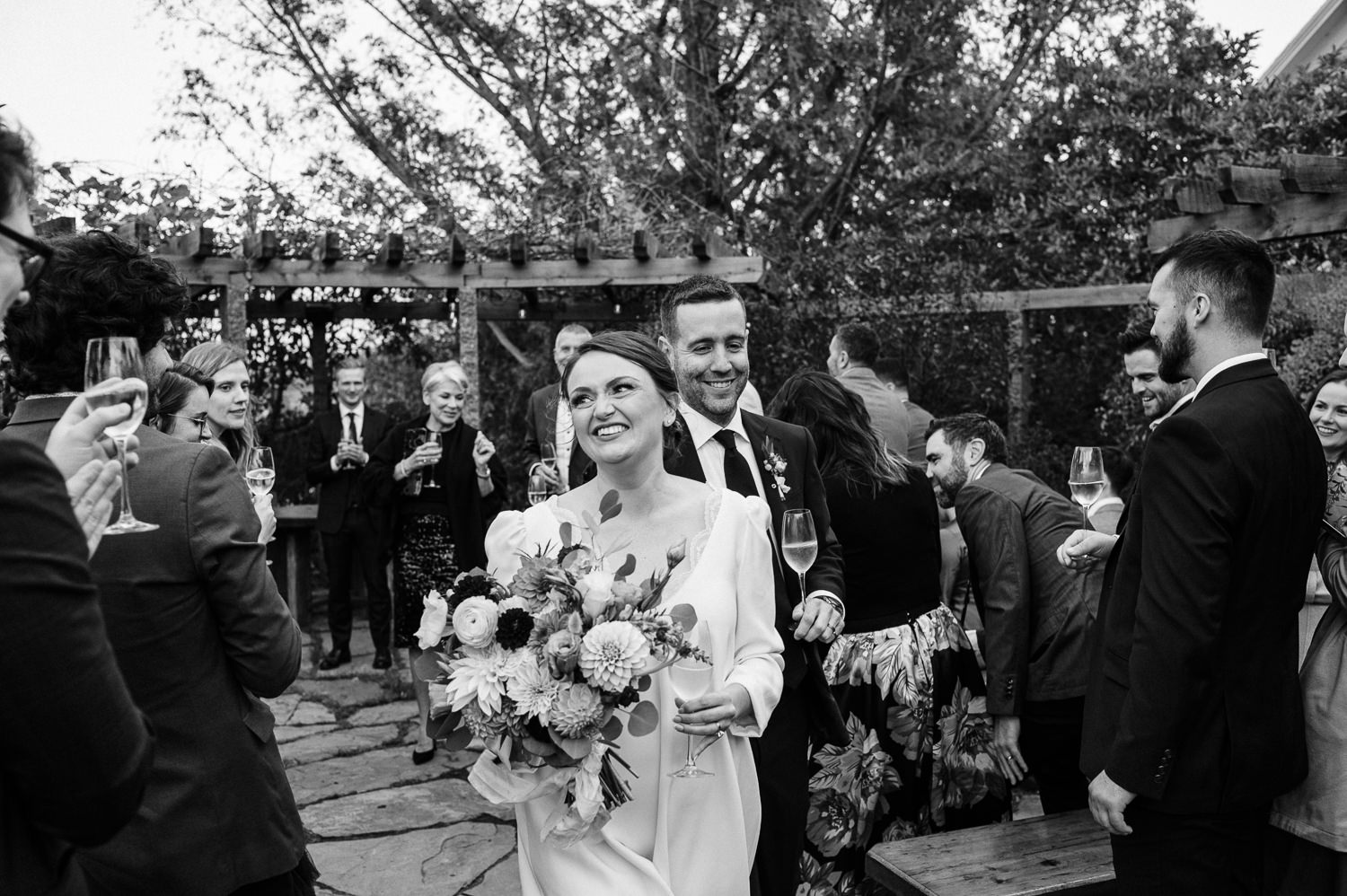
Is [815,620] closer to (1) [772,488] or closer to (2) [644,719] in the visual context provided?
(1) [772,488]

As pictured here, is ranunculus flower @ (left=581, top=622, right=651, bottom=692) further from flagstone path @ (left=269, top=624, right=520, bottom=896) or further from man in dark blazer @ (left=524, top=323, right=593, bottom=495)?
man in dark blazer @ (left=524, top=323, right=593, bottom=495)

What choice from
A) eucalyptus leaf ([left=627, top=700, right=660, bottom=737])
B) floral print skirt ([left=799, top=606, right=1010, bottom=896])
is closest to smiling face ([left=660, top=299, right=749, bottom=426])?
floral print skirt ([left=799, top=606, right=1010, bottom=896])

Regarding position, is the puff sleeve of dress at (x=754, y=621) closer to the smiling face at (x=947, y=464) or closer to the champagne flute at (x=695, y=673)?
the champagne flute at (x=695, y=673)

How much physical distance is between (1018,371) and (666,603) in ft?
25.1

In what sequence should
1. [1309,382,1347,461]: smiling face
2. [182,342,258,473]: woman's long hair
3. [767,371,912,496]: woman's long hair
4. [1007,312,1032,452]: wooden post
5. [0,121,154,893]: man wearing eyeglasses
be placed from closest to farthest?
[0,121,154,893]: man wearing eyeglasses < [1309,382,1347,461]: smiling face < [767,371,912,496]: woman's long hair < [182,342,258,473]: woman's long hair < [1007,312,1032,452]: wooden post

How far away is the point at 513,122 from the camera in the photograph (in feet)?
44.8

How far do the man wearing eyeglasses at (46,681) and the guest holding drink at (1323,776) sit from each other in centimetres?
273

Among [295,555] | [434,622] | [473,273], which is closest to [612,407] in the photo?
[434,622]

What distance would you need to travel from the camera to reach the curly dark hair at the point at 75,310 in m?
2.22

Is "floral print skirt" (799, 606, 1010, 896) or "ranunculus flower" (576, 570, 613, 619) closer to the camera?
"ranunculus flower" (576, 570, 613, 619)

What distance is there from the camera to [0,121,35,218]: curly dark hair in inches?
57.1

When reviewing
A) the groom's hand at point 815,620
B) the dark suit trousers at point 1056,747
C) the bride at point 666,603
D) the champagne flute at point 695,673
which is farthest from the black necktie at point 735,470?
the dark suit trousers at point 1056,747

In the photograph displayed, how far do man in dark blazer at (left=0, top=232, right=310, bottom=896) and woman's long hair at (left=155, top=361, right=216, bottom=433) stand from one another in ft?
1.02

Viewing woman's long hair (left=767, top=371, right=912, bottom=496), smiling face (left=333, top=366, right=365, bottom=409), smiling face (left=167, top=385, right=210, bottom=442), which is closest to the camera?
smiling face (left=167, top=385, right=210, bottom=442)
